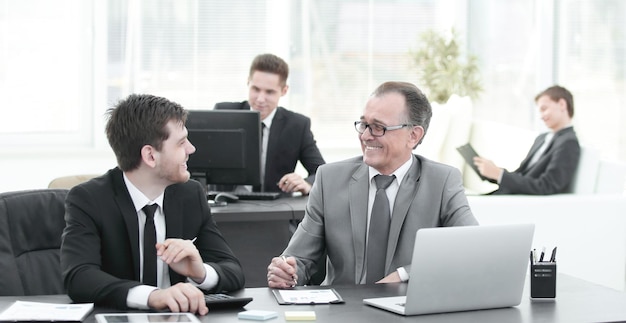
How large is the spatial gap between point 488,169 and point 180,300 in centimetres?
382

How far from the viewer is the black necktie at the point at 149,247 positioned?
9.78 ft

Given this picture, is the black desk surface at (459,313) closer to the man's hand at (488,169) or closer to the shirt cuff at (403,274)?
the shirt cuff at (403,274)

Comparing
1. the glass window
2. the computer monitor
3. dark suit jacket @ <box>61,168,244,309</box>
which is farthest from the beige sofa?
the glass window

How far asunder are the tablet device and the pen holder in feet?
3.42

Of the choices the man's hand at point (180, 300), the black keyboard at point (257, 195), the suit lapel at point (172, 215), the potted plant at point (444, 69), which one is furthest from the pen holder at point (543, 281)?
the potted plant at point (444, 69)

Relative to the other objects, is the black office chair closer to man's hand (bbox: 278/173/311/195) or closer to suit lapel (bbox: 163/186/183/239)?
suit lapel (bbox: 163/186/183/239)

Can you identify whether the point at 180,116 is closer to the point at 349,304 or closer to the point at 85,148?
the point at 349,304

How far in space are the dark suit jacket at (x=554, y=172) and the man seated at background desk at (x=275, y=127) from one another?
1.34 m

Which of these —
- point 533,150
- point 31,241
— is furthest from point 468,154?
point 31,241

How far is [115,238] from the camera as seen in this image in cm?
295

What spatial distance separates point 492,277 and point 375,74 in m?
5.39

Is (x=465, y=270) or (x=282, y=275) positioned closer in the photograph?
(x=465, y=270)

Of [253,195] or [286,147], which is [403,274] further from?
[286,147]

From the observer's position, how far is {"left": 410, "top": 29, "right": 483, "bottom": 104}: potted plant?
25.1 ft
